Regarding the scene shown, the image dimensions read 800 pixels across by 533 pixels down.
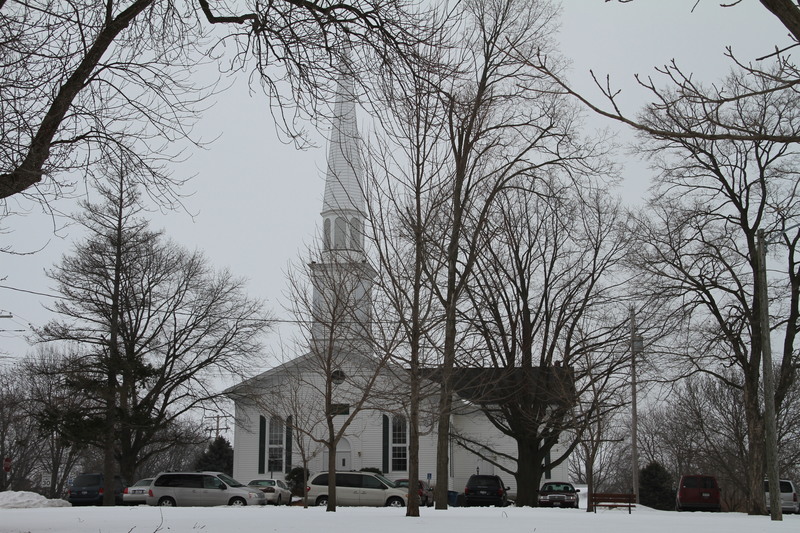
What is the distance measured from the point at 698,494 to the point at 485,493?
9161 millimetres

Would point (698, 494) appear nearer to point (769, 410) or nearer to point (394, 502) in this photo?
point (394, 502)

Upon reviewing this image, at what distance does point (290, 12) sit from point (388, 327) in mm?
10984

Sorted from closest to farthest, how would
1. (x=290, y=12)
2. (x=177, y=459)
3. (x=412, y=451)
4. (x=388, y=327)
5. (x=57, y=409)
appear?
(x=290, y=12) → (x=412, y=451) → (x=388, y=327) → (x=57, y=409) → (x=177, y=459)

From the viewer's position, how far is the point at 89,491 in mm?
38281

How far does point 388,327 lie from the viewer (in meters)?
20.2

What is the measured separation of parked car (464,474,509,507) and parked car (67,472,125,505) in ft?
51.8

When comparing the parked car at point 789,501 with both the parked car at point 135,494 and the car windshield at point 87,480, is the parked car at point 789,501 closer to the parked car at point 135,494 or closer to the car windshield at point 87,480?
the parked car at point 135,494

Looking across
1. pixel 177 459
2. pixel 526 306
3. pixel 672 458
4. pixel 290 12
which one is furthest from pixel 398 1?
pixel 177 459

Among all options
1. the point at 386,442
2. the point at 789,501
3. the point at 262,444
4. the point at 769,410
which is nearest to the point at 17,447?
the point at 262,444

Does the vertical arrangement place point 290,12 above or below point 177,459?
above

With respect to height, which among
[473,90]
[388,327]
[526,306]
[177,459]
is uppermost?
[473,90]

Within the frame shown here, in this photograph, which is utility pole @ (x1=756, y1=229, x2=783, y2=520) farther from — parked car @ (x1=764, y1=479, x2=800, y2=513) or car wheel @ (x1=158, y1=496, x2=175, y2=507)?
car wheel @ (x1=158, y1=496, x2=175, y2=507)

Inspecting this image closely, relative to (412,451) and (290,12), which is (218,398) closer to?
(412,451)

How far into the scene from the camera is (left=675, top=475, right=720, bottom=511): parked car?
36.6m
